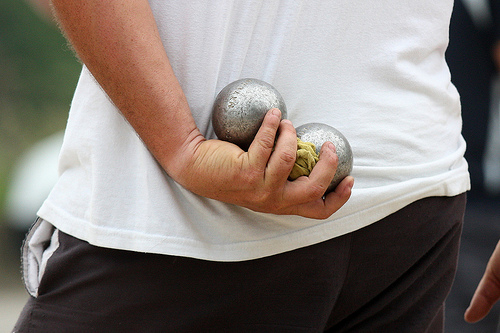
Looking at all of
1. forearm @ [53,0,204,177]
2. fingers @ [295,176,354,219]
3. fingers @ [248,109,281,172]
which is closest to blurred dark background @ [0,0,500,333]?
forearm @ [53,0,204,177]

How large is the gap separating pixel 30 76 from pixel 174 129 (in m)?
6.33

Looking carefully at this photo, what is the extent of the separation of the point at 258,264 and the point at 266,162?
0.29m

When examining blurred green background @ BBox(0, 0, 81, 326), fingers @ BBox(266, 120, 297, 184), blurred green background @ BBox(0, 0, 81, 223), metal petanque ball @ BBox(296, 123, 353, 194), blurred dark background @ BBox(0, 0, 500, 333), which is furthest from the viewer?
blurred green background @ BBox(0, 0, 81, 223)

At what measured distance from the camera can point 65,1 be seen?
1023 millimetres

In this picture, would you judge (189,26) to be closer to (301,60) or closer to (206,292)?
(301,60)

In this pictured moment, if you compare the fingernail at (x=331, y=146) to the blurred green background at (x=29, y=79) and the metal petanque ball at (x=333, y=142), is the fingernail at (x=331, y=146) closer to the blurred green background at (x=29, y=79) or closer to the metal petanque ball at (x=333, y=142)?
the metal petanque ball at (x=333, y=142)

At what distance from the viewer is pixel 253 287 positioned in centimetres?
122

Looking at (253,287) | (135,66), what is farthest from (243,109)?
(253,287)

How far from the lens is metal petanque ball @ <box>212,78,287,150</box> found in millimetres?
1069

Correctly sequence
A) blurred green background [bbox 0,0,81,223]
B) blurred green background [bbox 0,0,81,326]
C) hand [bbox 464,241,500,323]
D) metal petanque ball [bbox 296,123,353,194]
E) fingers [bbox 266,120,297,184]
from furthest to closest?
blurred green background [bbox 0,0,81,223] → blurred green background [bbox 0,0,81,326] → hand [bbox 464,241,500,323] → metal petanque ball [bbox 296,123,353,194] → fingers [bbox 266,120,297,184]

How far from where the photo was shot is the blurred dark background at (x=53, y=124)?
3.14 meters

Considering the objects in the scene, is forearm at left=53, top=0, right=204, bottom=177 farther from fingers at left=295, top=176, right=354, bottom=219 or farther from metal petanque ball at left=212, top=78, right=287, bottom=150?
fingers at left=295, top=176, right=354, bottom=219

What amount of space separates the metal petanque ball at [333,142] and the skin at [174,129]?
2cm

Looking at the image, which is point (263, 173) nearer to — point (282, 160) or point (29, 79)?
point (282, 160)
